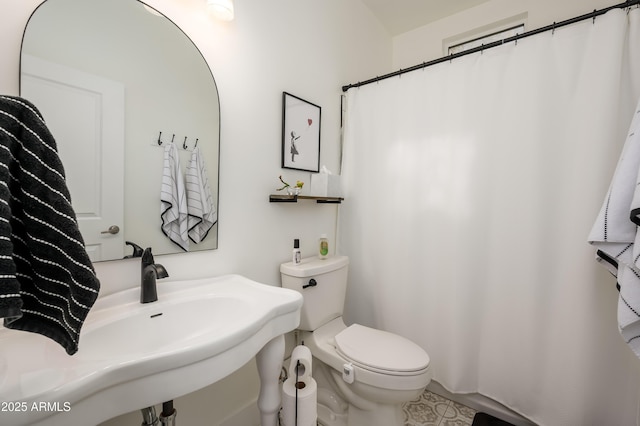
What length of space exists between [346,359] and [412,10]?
228 centimetres

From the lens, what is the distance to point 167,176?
1.05 meters

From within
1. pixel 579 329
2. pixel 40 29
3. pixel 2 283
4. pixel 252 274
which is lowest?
pixel 579 329

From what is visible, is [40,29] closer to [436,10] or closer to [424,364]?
[424,364]

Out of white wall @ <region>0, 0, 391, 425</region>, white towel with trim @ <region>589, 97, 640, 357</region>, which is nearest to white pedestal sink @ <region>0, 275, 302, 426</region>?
white wall @ <region>0, 0, 391, 425</region>

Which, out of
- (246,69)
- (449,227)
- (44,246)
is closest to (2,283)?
(44,246)

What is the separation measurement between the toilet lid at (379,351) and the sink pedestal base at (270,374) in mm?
382

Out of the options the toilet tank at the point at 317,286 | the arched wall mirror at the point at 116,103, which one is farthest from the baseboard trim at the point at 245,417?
the arched wall mirror at the point at 116,103

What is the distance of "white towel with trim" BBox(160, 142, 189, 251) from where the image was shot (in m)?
1.05

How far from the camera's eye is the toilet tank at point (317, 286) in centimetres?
136

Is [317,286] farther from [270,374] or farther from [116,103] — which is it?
[116,103]

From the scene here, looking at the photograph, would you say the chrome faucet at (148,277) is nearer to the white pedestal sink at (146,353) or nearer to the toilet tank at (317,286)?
the white pedestal sink at (146,353)

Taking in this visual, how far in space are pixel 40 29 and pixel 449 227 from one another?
177 centimetres

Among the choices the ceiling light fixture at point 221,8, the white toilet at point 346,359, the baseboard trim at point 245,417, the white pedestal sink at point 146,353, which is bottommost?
the baseboard trim at point 245,417

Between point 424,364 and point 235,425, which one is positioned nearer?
point 424,364
